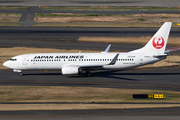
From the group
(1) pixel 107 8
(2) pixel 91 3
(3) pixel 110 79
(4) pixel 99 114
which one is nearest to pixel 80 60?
(3) pixel 110 79

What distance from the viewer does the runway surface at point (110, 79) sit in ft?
140

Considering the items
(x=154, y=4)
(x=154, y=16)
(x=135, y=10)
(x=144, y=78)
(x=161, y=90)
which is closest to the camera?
(x=161, y=90)

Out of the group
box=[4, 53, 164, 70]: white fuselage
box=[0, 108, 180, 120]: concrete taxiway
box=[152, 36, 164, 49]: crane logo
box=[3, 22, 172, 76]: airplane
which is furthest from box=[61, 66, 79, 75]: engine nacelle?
box=[0, 108, 180, 120]: concrete taxiway

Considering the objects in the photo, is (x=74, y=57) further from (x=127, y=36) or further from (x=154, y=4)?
(x=154, y=4)

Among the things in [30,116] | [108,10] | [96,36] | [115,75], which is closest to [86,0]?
[108,10]

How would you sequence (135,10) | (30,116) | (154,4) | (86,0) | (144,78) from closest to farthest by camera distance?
(30,116) → (144,78) → (135,10) → (154,4) → (86,0)

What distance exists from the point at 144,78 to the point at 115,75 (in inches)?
217

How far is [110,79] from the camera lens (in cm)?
4641

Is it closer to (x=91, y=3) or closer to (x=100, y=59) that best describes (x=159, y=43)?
(x=100, y=59)

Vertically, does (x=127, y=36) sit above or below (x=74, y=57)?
above

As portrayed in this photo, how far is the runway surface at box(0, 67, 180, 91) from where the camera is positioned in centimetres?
4256

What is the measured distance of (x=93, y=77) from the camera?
47.9 m

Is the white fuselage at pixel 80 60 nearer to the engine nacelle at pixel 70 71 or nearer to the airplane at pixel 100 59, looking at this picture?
the airplane at pixel 100 59

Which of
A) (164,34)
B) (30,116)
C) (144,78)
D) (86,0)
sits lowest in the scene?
(30,116)
